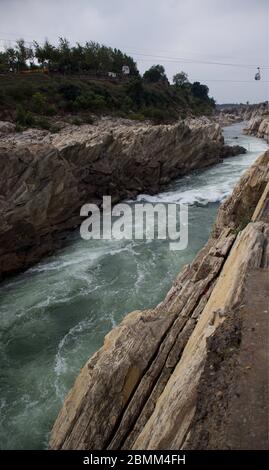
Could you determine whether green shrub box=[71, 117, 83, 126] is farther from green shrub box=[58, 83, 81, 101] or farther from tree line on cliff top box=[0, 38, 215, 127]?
green shrub box=[58, 83, 81, 101]

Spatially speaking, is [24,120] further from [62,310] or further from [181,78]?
[181,78]

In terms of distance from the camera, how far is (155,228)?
26.2 metres

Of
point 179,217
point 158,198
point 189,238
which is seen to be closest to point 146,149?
point 158,198

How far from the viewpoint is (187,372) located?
682cm

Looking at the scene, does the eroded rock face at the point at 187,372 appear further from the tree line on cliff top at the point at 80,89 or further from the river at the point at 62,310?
the tree line on cliff top at the point at 80,89

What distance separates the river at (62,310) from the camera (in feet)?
38.7

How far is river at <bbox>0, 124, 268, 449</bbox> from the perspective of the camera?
11789 millimetres

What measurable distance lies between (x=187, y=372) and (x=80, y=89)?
209ft

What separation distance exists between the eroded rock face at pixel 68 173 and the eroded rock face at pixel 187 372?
498 inches

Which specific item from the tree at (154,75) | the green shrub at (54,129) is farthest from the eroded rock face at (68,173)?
the tree at (154,75)

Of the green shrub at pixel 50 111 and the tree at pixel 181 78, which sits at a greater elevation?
the tree at pixel 181 78

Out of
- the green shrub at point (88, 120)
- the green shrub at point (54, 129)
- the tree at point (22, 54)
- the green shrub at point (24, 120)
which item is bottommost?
the green shrub at point (54, 129)
